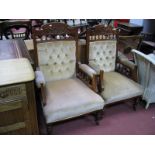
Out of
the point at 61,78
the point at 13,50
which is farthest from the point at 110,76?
the point at 13,50

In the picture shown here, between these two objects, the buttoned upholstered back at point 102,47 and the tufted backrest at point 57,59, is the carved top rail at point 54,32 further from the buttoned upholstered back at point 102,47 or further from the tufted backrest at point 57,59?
the buttoned upholstered back at point 102,47

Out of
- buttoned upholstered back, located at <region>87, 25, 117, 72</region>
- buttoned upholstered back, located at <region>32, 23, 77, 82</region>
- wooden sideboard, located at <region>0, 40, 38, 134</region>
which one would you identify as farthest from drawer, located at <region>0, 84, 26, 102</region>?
buttoned upholstered back, located at <region>87, 25, 117, 72</region>

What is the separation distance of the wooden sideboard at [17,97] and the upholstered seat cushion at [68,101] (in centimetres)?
23

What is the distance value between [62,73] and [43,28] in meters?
0.57

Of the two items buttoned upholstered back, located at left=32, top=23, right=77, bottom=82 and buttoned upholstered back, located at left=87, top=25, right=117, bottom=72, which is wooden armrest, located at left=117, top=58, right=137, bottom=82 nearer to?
buttoned upholstered back, located at left=87, top=25, right=117, bottom=72

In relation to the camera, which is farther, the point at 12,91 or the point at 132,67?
the point at 132,67

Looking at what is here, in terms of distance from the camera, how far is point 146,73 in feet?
7.54

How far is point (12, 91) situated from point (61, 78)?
99 cm

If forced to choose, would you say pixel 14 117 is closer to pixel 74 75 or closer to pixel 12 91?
pixel 12 91

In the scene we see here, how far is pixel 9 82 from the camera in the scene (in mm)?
1266

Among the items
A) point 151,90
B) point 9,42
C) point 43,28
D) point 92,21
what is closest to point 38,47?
point 43,28
